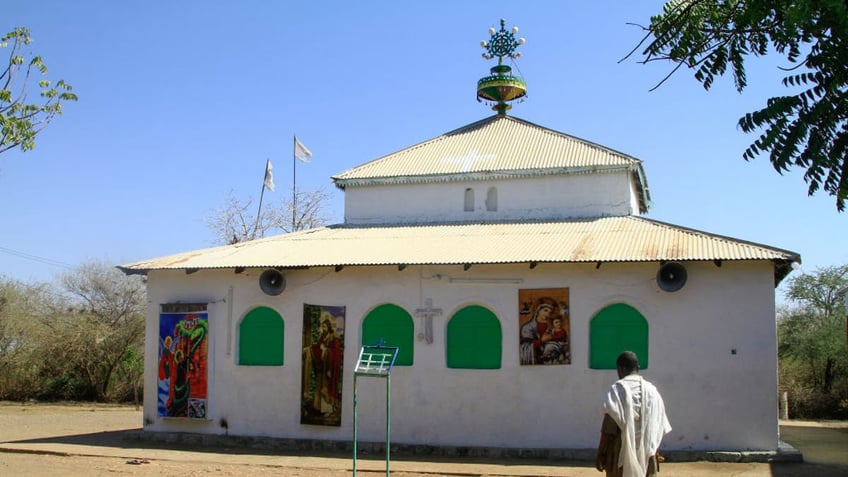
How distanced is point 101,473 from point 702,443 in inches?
414

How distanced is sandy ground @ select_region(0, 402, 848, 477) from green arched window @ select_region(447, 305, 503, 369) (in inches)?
83.4

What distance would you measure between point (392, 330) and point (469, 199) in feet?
14.6

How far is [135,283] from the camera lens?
115ft

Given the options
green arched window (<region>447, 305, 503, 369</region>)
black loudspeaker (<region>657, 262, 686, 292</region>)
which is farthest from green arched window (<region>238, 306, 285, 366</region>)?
black loudspeaker (<region>657, 262, 686, 292</region>)

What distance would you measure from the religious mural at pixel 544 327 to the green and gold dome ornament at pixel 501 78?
8411 millimetres

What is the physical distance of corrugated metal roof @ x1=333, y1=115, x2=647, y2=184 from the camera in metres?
19.5

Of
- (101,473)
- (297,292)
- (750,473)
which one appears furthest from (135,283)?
(750,473)

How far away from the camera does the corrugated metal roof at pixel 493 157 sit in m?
19.5

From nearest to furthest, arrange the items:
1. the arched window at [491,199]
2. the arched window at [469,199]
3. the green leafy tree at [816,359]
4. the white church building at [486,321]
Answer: the white church building at [486,321], the arched window at [491,199], the arched window at [469,199], the green leafy tree at [816,359]

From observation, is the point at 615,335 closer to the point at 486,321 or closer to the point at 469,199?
the point at 486,321

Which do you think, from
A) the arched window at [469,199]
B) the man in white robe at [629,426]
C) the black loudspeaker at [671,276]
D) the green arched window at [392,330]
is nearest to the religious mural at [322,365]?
the green arched window at [392,330]

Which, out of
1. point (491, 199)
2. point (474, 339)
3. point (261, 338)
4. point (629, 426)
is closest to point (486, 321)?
point (474, 339)

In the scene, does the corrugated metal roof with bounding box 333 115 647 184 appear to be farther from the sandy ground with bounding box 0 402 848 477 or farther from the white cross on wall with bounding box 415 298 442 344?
the sandy ground with bounding box 0 402 848 477

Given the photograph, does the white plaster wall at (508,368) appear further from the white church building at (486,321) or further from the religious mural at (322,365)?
the religious mural at (322,365)
